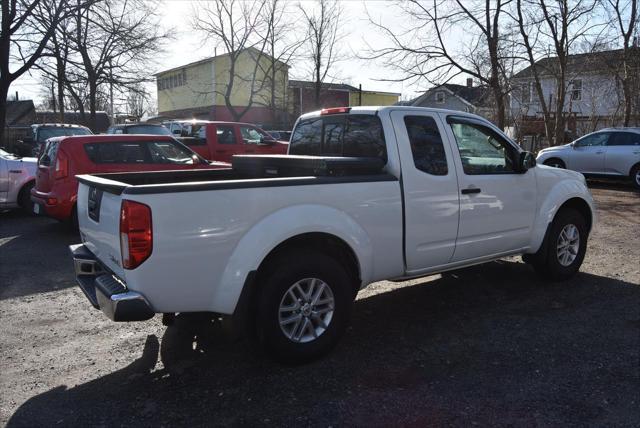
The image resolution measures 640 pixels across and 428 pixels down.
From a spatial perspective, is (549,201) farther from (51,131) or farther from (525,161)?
(51,131)

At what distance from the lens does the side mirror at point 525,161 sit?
17.2 feet

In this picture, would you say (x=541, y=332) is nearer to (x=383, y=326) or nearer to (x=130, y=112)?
(x=383, y=326)

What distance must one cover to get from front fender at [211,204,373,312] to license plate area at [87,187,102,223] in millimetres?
1092

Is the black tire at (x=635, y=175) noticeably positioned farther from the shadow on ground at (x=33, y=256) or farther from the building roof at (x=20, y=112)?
the building roof at (x=20, y=112)

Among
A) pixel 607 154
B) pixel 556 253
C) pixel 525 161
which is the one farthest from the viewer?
pixel 607 154

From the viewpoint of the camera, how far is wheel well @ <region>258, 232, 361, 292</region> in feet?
12.1

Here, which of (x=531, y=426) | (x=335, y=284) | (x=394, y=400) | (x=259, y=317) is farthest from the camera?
(x=335, y=284)

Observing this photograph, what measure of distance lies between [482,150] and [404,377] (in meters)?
2.46

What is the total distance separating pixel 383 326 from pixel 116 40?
776 inches

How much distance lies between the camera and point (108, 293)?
3311mm

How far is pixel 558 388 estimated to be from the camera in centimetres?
350

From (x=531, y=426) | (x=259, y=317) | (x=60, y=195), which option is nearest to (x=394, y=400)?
(x=531, y=426)

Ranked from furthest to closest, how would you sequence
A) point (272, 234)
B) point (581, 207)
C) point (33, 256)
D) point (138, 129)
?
point (138, 129) < point (33, 256) < point (581, 207) < point (272, 234)

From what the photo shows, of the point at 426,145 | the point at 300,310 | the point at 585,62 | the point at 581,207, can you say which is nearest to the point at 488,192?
the point at 426,145
